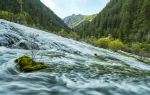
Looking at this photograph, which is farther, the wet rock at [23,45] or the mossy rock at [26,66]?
the wet rock at [23,45]

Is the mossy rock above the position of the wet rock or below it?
below

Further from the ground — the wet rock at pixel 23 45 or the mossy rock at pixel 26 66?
the wet rock at pixel 23 45

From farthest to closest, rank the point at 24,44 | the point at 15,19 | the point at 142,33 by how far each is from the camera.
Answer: the point at 142,33
the point at 15,19
the point at 24,44

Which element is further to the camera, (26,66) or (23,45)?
(23,45)

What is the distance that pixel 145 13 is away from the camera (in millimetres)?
199875

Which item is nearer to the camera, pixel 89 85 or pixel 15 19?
pixel 89 85

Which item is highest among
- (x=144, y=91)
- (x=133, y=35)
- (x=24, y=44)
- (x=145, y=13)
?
(x=145, y=13)

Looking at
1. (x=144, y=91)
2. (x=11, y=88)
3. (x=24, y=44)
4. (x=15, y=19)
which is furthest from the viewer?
(x=15, y=19)

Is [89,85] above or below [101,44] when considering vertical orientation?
below

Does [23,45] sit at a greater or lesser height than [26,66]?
greater

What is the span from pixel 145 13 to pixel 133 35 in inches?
777

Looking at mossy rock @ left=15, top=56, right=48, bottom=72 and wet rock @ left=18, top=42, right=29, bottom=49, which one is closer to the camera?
mossy rock @ left=15, top=56, right=48, bottom=72

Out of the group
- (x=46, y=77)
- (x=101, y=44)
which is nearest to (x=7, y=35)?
(x=46, y=77)

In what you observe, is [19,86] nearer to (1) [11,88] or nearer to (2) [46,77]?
(1) [11,88]
